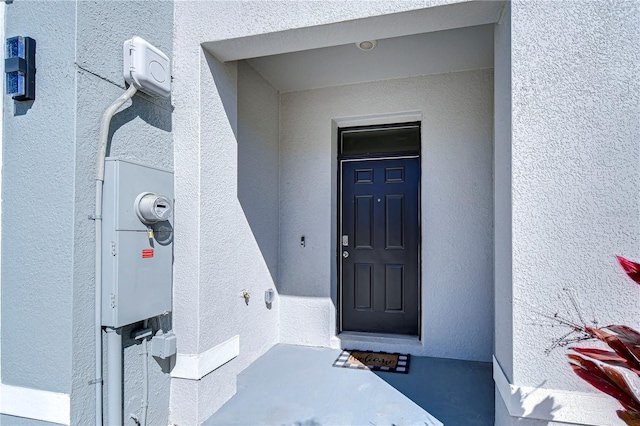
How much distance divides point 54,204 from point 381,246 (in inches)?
115

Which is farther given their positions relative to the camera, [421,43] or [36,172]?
[421,43]

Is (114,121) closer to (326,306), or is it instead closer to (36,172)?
(36,172)

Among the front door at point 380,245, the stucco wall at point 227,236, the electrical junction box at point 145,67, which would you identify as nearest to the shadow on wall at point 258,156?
the stucco wall at point 227,236

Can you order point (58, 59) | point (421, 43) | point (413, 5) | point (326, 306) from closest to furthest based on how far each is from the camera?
1. point (58, 59)
2. point (413, 5)
3. point (421, 43)
4. point (326, 306)

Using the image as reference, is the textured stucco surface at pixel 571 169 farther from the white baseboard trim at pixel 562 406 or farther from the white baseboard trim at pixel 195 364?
the white baseboard trim at pixel 195 364

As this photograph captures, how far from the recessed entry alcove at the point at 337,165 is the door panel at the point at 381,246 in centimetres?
13

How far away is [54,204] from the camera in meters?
1.82

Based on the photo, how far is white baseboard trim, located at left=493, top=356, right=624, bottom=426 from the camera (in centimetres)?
169

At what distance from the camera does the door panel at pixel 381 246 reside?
384 centimetres

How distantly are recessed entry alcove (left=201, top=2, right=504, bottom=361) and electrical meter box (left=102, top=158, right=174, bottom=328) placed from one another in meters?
0.95

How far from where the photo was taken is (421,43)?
3029 mm

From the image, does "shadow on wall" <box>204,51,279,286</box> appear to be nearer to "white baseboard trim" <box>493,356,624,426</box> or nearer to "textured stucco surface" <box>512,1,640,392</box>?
"textured stucco surface" <box>512,1,640,392</box>

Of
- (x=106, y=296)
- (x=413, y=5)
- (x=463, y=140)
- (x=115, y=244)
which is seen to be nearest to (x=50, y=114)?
(x=115, y=244)

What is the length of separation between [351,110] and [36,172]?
2836 mm
